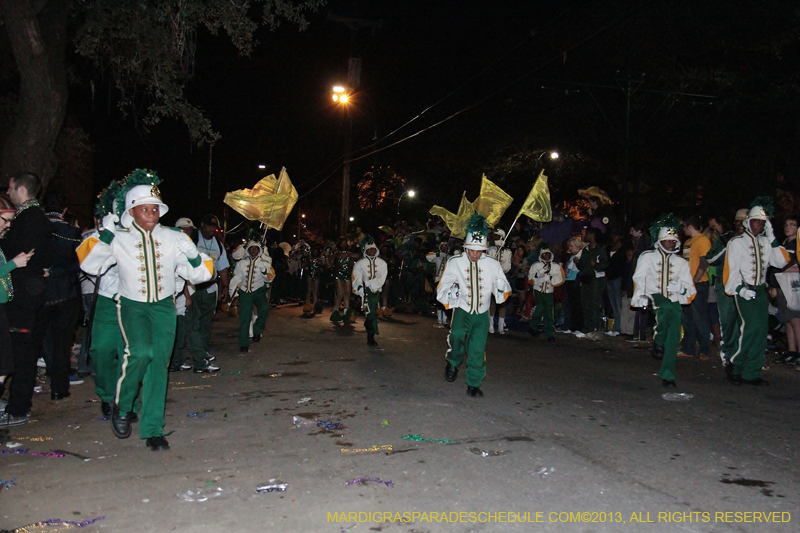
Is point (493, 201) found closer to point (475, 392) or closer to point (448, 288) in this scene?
point (448, 288)

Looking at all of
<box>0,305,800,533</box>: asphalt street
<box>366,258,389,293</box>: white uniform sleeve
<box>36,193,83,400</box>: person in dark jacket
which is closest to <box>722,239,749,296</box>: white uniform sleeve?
<box>0,305,800,533</box>: asphalt street

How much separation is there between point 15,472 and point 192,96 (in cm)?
1851

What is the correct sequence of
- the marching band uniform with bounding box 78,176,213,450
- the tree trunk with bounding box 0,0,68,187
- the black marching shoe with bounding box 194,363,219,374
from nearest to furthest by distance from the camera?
1. the marching band uniform with bounding box 78,176,213,450
2. the black marching shoe with bounding box 194,363,219,374
3. the tree trunk with bounding box 0,0,68,187

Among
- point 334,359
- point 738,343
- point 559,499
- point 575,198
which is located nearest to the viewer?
point 559,499

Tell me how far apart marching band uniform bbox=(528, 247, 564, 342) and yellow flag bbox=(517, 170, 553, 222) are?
1937 millimetres

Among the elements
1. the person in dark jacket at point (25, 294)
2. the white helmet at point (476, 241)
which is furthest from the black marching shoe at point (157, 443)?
the white helmet at point (476, 241)

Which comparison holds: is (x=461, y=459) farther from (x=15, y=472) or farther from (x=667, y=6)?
(x=667, y=6)

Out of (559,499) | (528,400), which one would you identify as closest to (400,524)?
(559,499)

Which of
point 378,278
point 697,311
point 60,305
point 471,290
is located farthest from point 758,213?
point 60,305

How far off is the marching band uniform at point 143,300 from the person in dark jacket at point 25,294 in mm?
899

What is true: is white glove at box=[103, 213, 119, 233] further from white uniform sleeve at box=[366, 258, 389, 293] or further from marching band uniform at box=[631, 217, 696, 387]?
white uniform sleeve at box=[366, 258, 389, 293]

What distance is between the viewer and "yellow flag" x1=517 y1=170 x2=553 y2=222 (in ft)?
40.5

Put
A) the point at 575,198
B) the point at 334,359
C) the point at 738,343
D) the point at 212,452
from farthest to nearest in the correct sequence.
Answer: the point at 575,198 → the point at 334,359 → the point at 738,343 → the point at 212,452

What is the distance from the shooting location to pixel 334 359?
11.0 metres
